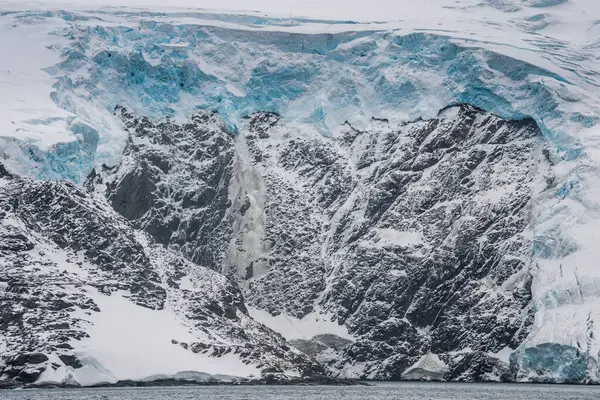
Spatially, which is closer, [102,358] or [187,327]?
[102,358]

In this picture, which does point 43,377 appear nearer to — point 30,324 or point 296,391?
point 30,324

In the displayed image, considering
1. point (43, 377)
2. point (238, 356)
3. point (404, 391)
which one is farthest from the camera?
point (238, 356)

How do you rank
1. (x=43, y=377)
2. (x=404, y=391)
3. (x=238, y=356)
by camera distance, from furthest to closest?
1. (x=238, y=356)
2. (x=404, y=391)
3. (x=43, y=377)

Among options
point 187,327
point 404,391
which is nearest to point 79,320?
point 187,327

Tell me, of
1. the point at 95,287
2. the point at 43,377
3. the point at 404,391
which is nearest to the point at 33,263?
the point at 95,287

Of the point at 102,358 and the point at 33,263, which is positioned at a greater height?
the point at 33,263

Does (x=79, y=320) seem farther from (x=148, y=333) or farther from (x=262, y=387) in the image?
(x=262, y=387)
